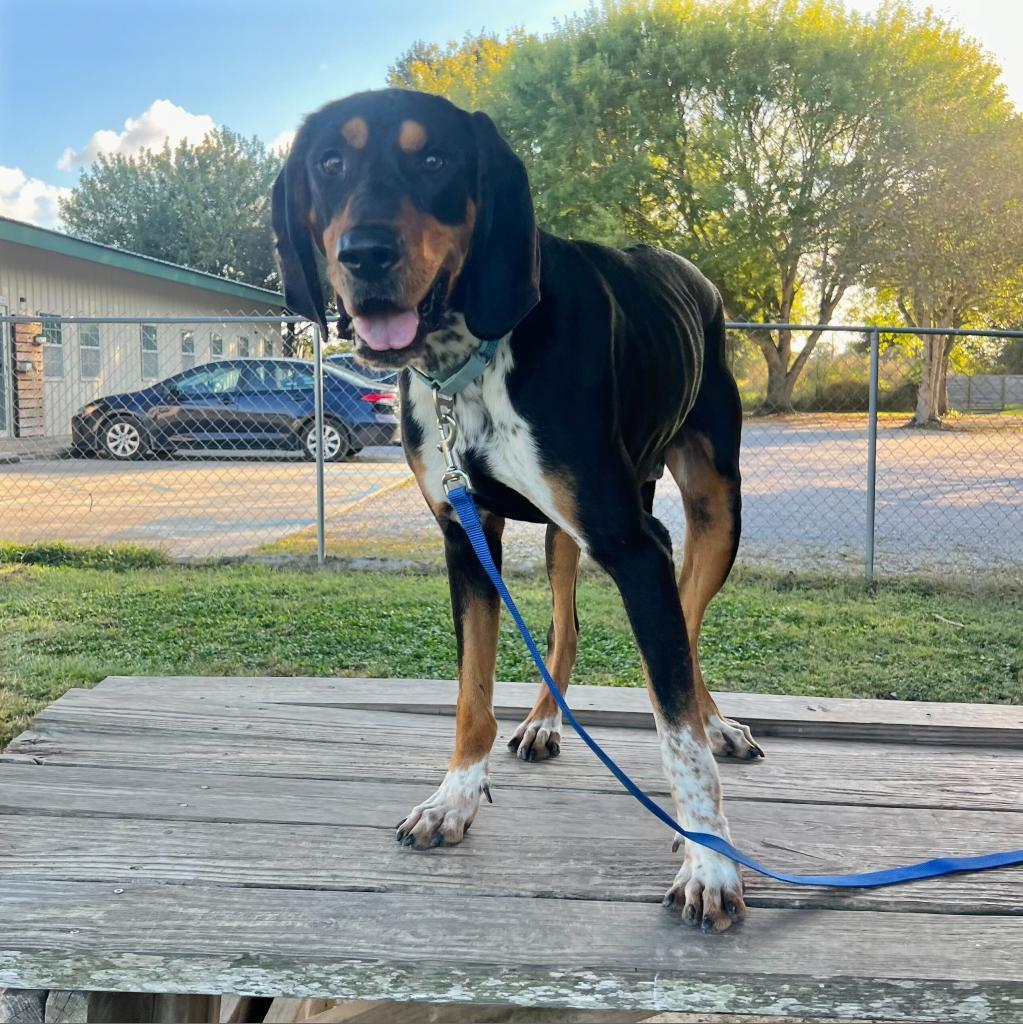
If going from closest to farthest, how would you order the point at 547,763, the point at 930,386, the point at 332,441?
1. the point at 547,763
2. the point at 332,441
3. the point at 930,386

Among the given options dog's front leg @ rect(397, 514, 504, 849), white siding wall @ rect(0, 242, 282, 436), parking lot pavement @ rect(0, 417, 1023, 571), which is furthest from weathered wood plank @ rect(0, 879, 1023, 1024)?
white siding wall @ rect(0, 242, 282, 436)

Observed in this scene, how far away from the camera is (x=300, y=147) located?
220cm

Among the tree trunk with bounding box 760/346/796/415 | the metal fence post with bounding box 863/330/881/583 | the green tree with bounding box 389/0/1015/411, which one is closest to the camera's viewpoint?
the metal fence post with bounding box 863/330/881/583

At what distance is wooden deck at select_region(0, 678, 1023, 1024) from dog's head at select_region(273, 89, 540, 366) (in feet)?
3.75

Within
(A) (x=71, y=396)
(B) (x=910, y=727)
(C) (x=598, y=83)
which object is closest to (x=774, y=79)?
(C) (x=598, y=83)

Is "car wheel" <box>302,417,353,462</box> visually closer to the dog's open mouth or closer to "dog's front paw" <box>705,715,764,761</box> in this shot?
"dog's front paw" <box>705,715,764,761</box>

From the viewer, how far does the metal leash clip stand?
2.18 meters

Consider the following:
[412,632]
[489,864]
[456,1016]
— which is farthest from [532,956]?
[412,632]

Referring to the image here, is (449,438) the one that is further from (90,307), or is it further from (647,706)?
(90,307)

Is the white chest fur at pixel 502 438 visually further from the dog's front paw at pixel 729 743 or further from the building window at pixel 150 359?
the building window at pixel 150 359

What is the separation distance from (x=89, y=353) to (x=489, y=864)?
2089cm

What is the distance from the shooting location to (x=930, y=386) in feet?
43.7

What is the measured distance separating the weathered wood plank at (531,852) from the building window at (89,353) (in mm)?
19747

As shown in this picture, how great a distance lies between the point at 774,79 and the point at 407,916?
27677 mm
